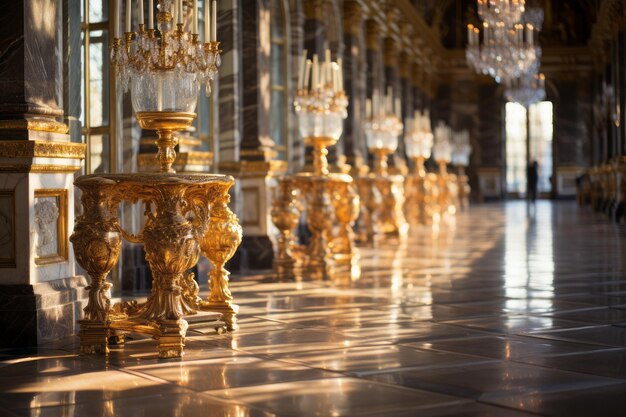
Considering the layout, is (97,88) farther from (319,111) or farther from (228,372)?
(228,372)

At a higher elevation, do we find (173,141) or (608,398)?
(173,141)

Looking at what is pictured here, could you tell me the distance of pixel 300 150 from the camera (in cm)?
1559

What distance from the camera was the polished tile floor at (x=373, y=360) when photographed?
14.6 feet

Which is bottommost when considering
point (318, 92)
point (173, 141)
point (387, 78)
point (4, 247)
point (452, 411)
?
point (452, 411)

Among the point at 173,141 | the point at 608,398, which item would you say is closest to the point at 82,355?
→ the point at 173,141

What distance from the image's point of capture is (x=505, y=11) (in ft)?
72.8

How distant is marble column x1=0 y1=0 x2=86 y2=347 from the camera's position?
621 cm

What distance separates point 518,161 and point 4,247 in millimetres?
36372

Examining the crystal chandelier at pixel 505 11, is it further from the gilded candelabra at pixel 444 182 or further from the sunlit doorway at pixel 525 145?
the sunlit doorway at pixel 525 145

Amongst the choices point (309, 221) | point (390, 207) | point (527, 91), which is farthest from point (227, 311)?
point (527, 91)

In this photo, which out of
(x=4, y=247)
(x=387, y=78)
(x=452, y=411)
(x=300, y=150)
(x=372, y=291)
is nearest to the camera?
(x=452, y=411)

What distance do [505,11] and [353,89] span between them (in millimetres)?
4688

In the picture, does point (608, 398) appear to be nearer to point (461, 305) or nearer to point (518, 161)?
point (461, 305)

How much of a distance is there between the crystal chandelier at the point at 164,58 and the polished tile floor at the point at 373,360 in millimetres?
1569
